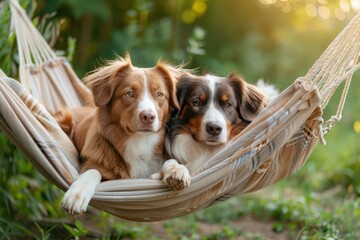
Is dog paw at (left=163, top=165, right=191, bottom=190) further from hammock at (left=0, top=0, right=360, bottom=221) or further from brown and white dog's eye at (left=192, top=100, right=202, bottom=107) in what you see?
brown and white dog's eye at (left=192, top=100, right=202, bottom=107)

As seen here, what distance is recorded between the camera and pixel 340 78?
114 inches

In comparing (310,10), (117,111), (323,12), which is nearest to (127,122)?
(117,111)

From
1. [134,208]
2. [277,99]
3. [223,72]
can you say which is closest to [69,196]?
[134,208]

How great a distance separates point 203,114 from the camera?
121 inches

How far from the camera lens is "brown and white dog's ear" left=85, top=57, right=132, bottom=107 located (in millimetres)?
3051

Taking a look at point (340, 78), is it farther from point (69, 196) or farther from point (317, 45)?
point (317, 45)

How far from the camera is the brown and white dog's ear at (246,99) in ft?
10.6

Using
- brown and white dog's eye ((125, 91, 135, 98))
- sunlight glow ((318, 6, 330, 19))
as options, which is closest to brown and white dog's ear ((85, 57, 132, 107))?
brown and white dog's eye ((125, 91, 135, 98))

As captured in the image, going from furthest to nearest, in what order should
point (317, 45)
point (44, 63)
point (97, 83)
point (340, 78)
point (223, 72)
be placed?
point (317, 45)
point (223, 72)
point (44, 63)
point (97, 83)
point (340, 78)

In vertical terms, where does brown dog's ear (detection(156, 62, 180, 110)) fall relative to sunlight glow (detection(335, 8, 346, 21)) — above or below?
below

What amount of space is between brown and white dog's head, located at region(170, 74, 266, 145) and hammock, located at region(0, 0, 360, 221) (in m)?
0.20

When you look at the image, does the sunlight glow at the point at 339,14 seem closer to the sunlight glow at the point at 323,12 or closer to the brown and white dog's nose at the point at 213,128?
the sunlight glow at the point at 323,12

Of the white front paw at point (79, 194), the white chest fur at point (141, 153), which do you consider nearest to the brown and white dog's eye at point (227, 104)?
the white chest fur at point (141, 153)

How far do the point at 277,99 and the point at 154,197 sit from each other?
80 centimetres
